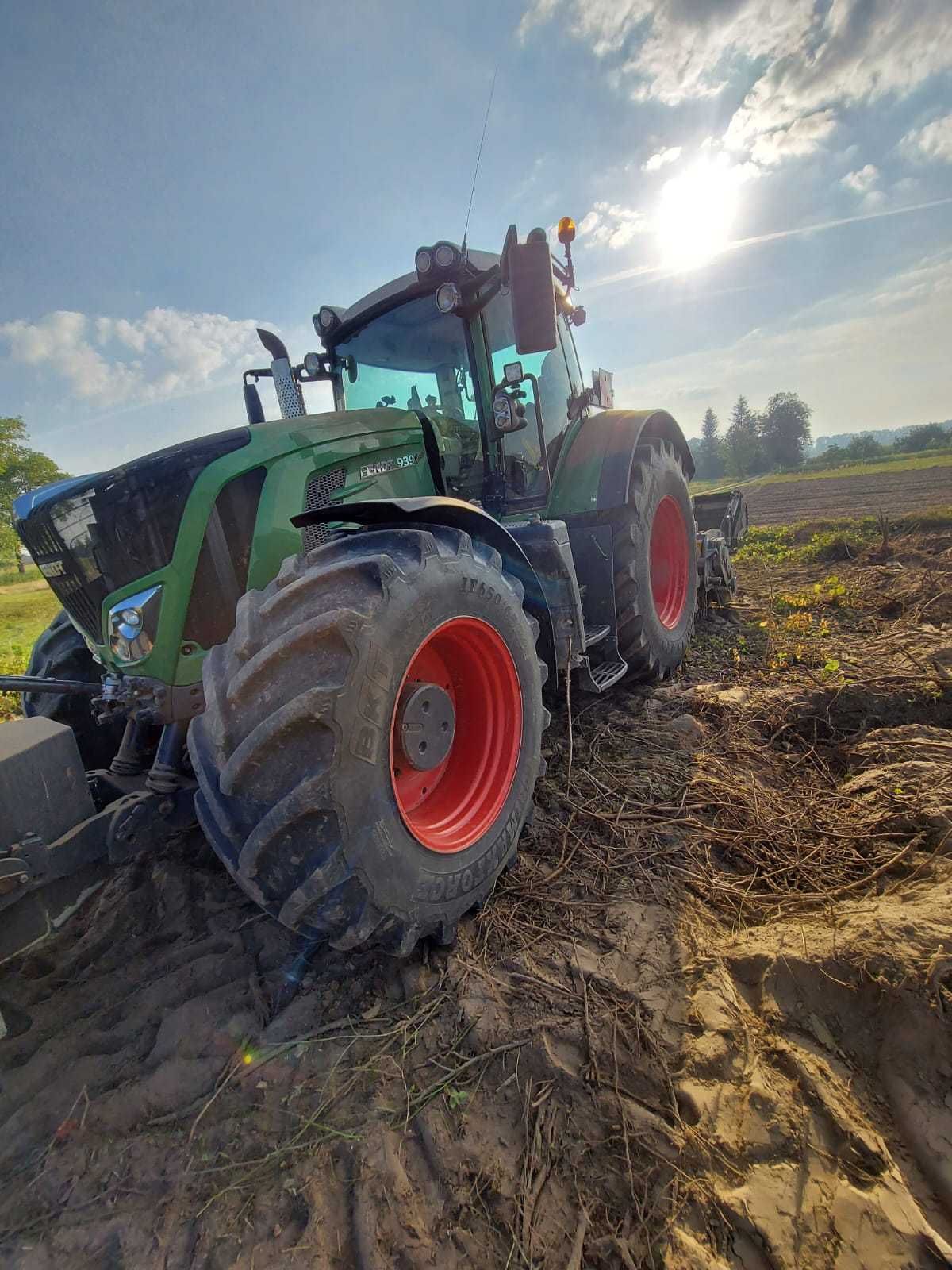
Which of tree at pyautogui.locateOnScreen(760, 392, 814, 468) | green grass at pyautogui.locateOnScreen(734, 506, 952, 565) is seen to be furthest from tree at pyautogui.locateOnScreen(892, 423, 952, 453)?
green grass at pyautogui.locateOnScreen(734, 506, 952, 565)

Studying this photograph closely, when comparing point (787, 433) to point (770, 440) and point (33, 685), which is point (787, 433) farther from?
point (33, 685)

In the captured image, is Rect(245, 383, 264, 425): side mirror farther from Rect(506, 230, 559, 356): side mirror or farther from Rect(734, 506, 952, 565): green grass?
Rect(734, 506, 952, 565): green grass

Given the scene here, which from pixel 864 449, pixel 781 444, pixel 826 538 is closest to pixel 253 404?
pixel 826 538

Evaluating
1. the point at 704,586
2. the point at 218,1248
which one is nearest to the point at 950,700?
the point at 704,586

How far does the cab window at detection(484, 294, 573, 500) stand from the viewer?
3547mm

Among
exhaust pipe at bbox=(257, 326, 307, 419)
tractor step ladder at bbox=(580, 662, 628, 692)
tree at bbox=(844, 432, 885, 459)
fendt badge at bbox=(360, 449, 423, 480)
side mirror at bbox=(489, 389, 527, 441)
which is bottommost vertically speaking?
tree at bbox=(844, 432, 885, 459)

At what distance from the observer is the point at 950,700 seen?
11.0 feet

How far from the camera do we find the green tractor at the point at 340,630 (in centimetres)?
162

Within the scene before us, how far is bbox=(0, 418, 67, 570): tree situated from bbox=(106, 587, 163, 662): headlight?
137 feet

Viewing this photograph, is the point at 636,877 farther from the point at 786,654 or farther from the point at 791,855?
the point at 786,654

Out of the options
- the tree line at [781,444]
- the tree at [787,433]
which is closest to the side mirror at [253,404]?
the tree line at [781,444]

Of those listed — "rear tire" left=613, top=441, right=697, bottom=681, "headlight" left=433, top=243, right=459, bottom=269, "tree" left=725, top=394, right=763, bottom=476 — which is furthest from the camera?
"tree" left=725, top=394, right=763, bottom=476

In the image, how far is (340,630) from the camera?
1.65m

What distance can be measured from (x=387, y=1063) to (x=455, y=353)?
3333 mm
